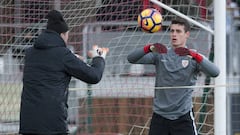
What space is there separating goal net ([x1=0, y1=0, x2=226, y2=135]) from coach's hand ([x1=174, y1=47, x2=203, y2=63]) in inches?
56.3

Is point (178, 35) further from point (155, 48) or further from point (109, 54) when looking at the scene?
point (109, 54)

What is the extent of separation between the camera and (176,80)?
685 cm

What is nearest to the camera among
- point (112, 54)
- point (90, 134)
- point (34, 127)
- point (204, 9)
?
point (34, 127)

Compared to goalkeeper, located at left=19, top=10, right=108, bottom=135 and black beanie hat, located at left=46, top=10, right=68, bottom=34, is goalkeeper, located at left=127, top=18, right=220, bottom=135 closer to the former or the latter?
goalkeeper, located at left=19, top=10, right=108, bottom=135

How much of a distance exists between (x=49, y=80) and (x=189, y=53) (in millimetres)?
1475

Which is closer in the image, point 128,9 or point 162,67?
point 162,67

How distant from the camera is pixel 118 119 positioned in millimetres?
9555

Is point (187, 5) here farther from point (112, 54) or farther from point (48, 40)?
point (48, 40)

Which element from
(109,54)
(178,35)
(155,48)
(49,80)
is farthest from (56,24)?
(109,54)

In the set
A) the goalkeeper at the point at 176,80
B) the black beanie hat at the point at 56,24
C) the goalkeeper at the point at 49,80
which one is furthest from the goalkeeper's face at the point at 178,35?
the black beanie hat at the point at 56,24

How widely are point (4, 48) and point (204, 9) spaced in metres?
2.40

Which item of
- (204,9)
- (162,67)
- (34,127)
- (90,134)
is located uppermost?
(204,9)

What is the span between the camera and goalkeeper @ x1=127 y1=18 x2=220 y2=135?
682 centimetres

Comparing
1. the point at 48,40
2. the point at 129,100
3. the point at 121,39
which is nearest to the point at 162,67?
the point at 48,40
